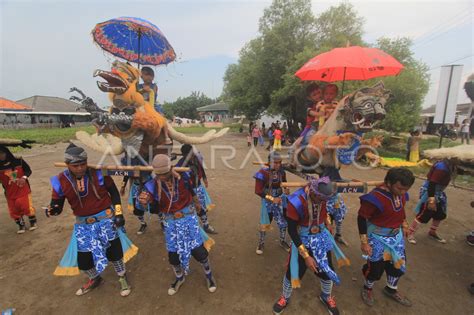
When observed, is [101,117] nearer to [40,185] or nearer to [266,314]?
[266,314]

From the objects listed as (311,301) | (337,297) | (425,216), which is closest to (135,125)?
(311,301)

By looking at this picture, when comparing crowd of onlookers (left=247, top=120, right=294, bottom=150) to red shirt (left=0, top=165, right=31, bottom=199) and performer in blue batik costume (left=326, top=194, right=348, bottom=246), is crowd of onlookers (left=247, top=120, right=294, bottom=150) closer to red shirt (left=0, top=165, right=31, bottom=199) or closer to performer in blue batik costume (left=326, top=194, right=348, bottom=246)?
performer in blue batik costume (left=326, top=194, right=348, bottom=246)

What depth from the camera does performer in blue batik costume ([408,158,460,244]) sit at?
12.4 ft

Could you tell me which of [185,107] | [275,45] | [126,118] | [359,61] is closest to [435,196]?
[359,61]

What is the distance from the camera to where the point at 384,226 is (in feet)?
9.16

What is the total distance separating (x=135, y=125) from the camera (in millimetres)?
3553

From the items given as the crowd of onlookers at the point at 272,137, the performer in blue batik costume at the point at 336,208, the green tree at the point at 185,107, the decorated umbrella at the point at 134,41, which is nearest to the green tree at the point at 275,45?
the crowd of onlookers at the point at 272,137

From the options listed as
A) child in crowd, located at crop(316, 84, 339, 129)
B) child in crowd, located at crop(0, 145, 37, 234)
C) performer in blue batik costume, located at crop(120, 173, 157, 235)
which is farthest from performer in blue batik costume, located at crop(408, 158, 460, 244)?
child in crowd, located at crop(0, 145, 37, 234)

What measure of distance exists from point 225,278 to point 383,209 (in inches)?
91.9

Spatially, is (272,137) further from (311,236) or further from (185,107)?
(185,107)

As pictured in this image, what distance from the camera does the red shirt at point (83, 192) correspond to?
2834 millimetres

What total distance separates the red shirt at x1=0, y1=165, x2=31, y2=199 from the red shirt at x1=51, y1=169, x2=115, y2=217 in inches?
103

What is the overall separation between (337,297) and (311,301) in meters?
0.37

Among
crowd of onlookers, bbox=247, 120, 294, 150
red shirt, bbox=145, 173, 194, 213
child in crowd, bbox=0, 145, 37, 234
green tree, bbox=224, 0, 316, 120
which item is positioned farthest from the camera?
green tree, bbox=224, 0, 316, 120
